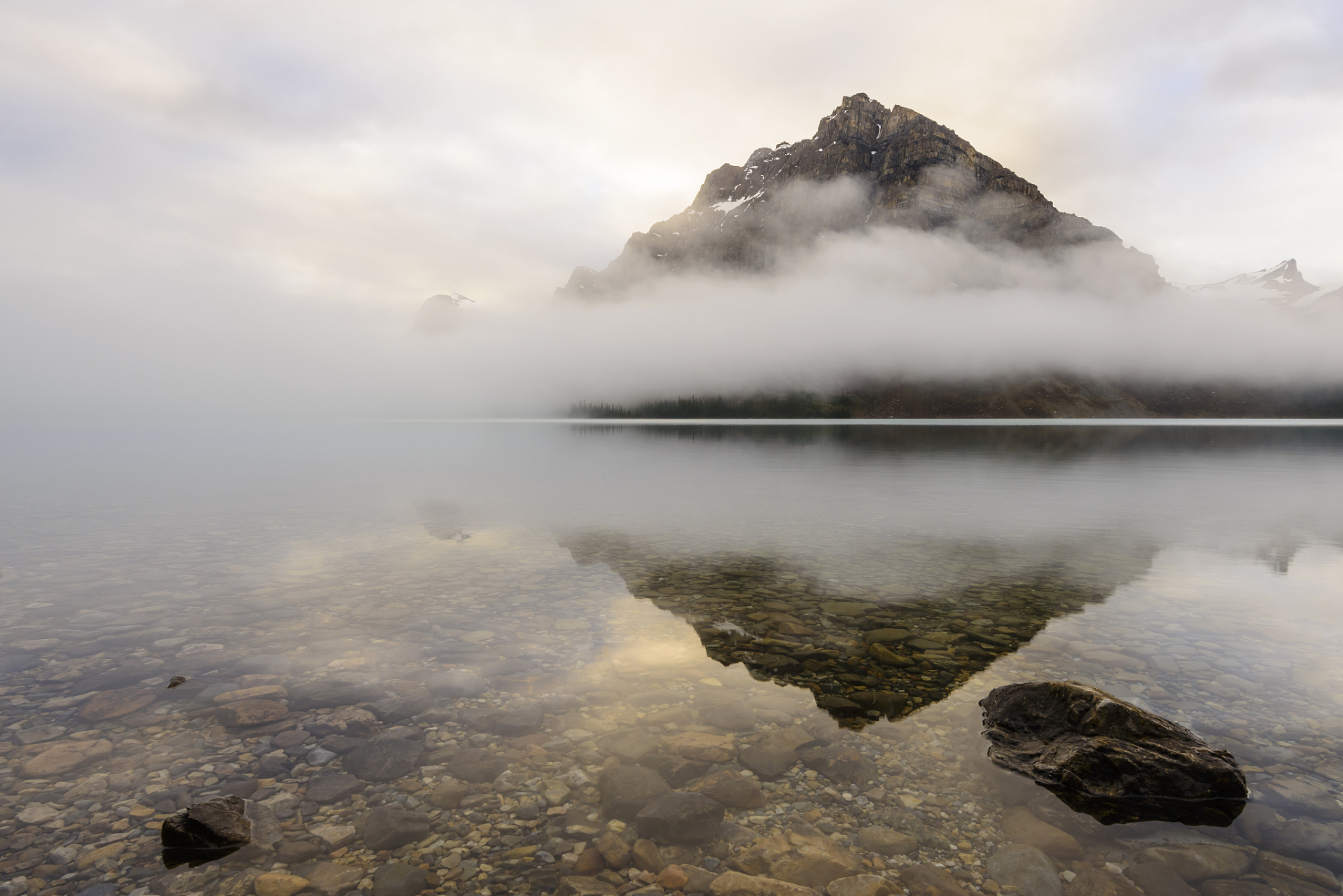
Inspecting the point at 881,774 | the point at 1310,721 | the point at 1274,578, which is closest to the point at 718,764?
the point at 881,774

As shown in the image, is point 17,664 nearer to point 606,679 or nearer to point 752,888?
point 606,679

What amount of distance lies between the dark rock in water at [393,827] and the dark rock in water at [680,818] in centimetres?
272

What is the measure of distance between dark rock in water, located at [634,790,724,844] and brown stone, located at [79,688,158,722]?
929 centimetres

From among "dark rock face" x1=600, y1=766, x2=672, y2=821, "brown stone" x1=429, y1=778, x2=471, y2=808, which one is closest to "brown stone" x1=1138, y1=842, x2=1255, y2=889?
"dark rock face" x1=600, y1=766, x2=672, y2=821

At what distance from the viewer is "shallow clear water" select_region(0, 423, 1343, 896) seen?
7.73m

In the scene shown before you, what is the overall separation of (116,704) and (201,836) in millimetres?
5621

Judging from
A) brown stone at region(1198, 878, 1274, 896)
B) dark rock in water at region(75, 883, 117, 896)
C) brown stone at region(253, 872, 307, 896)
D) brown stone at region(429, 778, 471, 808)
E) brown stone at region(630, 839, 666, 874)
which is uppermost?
dark rock in water at region(75, 883, 117, 896)

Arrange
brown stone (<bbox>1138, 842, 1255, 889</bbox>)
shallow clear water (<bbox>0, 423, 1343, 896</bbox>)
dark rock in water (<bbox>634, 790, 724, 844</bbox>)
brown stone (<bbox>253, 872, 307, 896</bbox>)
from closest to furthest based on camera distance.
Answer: brown stone (<bbox>253, 872, 307, 896</bbox>) < brown stone (<bbox>1138, 842, 1255, 889</bbox>) < shallow clear water (<bbox>0, 423, 1343, 896</bbox>) < dark rock in water (<bbox>634, 790, 724, 844</bbox>)

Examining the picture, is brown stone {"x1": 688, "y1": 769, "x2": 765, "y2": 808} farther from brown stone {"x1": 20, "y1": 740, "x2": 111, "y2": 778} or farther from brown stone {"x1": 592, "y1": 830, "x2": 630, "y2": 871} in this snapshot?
brown stone {"x1": 20, "y1": 740, "x2": 111, "y2": 778}

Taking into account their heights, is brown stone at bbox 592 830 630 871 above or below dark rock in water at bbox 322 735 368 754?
below

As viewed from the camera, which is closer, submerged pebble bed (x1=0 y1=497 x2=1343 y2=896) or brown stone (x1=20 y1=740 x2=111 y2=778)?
submerged pebble bed (x1=0 y1=497 x2=1343 y2=896)

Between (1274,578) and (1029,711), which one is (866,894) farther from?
(1274,578)

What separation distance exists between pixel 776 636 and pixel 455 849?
940cm

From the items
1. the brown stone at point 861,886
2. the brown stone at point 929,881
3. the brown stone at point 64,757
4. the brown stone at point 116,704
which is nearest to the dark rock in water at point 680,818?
the brown stone at point 861,886
